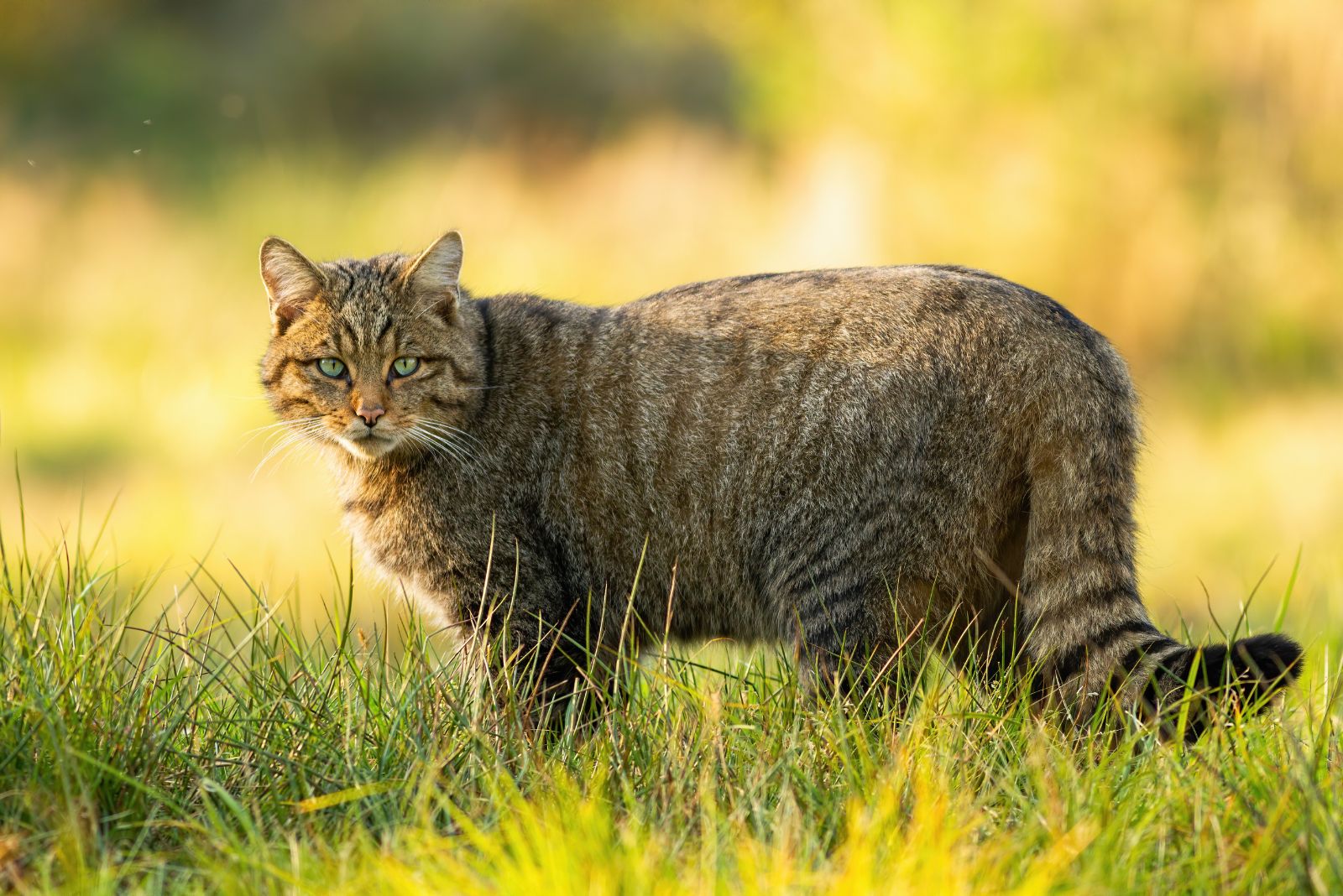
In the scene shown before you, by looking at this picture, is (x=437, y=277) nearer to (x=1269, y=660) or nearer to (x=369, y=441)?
(x=369, y=441)

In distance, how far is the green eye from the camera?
12.9 ft

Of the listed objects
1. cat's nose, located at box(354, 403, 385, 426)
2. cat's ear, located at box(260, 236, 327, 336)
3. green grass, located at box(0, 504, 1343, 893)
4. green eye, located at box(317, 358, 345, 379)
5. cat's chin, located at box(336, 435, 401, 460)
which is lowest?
green grass, located at box(0, 504, 1343, 893)

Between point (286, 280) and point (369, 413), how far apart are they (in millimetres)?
525

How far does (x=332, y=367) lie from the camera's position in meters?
3.95

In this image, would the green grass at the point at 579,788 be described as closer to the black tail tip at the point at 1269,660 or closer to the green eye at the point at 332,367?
the black tail tip at the point at 1269,660

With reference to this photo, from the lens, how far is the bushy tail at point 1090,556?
10.7 ft

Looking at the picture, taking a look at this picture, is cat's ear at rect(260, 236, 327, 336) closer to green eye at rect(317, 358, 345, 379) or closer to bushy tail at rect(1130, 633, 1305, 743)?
green eye at rect(317, 358, 345, 379)

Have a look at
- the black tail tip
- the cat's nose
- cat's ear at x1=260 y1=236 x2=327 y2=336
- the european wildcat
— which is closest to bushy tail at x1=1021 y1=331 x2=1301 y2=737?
the european wildcat

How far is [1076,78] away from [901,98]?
1.16 metres

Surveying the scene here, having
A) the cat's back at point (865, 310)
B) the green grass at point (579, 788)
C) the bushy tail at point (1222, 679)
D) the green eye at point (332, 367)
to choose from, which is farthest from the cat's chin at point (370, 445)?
the bushy tail at point (1222, 679)

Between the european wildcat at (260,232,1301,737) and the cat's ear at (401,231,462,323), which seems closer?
the european wildcat at (260,232,1301,737)

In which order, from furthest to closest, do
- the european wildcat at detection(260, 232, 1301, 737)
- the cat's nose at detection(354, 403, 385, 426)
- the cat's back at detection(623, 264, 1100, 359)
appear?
the cat's nose at detection(354, 403, 385, 426) < the cat's back at detection(623, 264, 1100, 359) < the european wildcat at detection(260, 232, 1301, 737)

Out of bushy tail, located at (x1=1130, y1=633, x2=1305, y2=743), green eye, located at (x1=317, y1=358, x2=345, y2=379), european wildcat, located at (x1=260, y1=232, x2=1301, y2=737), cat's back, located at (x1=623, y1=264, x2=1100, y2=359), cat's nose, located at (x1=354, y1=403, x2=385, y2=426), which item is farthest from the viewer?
green eye, located at (x1=317, y1=358, x2=345, y2=379)

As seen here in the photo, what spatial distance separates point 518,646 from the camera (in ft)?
12.3
